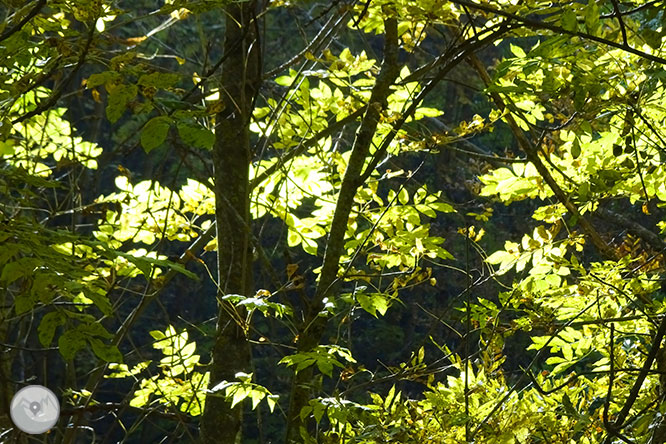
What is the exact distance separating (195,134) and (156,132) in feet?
0.28

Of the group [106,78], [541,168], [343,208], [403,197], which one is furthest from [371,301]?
[106,78]

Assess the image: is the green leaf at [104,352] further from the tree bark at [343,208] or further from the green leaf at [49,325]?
the tree bark at [343,208]

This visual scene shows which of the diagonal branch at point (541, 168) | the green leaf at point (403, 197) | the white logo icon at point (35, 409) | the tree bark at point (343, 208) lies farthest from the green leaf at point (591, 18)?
the white logo icon at point (35, 409)

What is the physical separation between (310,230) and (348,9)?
0.66 m

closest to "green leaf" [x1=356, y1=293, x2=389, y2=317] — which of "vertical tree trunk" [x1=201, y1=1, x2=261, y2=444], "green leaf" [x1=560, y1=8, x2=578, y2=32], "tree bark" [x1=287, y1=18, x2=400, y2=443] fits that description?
"tree bark" [x1=287, y1=18, x2=400, y2=443]

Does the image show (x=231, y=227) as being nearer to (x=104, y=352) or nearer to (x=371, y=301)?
(x=371, y=301)

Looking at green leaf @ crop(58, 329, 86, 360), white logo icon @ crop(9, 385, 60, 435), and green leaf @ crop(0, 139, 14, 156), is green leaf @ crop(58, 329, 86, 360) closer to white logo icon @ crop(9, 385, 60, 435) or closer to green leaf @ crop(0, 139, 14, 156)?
green leaf @ crop(0, 139, 14, 156)

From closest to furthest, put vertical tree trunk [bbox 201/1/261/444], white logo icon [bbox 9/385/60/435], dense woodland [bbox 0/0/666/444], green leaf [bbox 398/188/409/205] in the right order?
1. dense woodland [bbox 0/0/666/444]
2. vertical tree trunk [bbox 201/1/261/444]
3. green leaf [bbox 398/188/409/205]
4. white logo icon [bbox 9/385/60/435]

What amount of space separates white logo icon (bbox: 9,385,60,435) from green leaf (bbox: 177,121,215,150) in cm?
129

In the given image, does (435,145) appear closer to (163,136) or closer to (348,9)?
(348,9)

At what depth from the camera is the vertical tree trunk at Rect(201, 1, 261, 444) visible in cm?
201

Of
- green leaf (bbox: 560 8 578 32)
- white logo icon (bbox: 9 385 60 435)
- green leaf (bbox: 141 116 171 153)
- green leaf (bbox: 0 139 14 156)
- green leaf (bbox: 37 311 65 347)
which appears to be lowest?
white logo icon (bbox: 9 385 60 435)

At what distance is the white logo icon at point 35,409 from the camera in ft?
7.75

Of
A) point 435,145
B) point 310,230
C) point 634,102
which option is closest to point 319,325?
point 310,230
